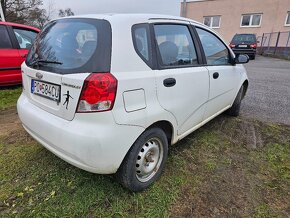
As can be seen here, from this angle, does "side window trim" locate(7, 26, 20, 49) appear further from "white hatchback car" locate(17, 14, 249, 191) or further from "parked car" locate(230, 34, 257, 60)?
"parked car" locate(230, 34, 257, 60)

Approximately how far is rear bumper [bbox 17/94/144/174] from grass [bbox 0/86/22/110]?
10.0 feet

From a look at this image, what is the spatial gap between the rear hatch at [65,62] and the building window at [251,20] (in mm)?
23626

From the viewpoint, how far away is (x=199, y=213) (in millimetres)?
1992

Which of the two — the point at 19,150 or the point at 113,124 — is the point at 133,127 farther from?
the point at 19,150

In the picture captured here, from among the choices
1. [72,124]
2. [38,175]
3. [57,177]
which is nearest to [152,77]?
[72,124]

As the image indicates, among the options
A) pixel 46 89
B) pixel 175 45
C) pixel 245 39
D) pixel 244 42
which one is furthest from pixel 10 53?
pixel 245 39

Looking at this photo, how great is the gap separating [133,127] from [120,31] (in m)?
0.79

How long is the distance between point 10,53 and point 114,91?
397 centimetres

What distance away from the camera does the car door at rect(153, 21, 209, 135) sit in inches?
84.1

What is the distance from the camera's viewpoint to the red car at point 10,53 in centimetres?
452

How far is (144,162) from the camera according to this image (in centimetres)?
219

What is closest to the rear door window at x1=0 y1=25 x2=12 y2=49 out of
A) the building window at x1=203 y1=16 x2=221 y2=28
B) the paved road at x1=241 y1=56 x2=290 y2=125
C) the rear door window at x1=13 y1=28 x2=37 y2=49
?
the rear door window at x1=13 y1=28 x2=37 y2=49

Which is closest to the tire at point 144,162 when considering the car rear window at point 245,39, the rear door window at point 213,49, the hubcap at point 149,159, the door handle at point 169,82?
the hubcap at point 149,159

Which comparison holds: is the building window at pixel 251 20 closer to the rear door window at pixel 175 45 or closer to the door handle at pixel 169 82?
the rear door window at pixel 175 45
